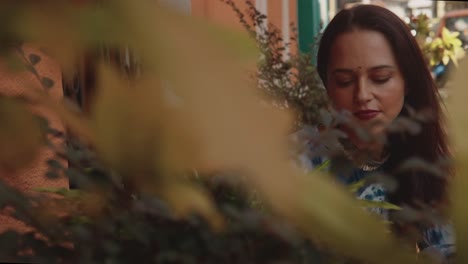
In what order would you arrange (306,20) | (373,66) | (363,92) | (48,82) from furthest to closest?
(306,20)
(373,66)
(363,92)
(48,82)

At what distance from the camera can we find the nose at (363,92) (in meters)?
1.60

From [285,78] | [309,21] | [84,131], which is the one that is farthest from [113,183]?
[309,21]

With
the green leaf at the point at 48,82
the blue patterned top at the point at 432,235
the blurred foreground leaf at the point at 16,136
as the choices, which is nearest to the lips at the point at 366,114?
the blue patterned top at the point at 432,235

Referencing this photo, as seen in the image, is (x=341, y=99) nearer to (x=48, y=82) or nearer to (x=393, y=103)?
(x=393, y=103)

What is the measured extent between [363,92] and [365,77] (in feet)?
0.29

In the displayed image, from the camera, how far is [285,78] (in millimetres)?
3484

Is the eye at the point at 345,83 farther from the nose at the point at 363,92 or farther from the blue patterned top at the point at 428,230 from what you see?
the blue patterned top at the point at 428,230

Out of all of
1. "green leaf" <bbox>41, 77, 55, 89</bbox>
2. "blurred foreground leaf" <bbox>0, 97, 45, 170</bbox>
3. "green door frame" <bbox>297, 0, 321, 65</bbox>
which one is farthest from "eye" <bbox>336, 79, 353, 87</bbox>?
"green door frame" <bbox>297, 0, 321, 65</bbox>

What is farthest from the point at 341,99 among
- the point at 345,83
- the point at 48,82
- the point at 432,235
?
the point at 48,82

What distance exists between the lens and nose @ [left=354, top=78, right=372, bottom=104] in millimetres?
1596

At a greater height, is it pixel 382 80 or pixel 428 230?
pixel 428 230

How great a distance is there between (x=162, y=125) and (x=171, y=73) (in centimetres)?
3

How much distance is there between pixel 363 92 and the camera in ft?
5.34

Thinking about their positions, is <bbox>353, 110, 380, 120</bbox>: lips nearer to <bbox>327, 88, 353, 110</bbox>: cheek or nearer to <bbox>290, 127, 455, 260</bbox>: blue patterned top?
<bbox>327, 88, 353, 110</bbox>: cheek
